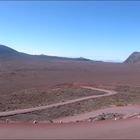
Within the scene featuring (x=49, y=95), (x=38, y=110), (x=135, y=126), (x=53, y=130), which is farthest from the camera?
(x=49, y=95)

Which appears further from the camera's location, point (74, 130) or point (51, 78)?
point (51, 78)

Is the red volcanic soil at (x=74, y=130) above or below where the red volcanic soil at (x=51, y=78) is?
above

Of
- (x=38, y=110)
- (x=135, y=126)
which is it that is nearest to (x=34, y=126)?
(x=135, y=126)

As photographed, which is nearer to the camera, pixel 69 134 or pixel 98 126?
pixel 69 134

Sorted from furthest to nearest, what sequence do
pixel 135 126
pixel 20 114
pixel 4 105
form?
pixel 4 105
pixel 20 114
pixel 135 126

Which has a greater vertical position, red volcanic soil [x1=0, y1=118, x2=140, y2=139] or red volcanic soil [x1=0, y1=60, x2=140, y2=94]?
red volcanic soil [x1=0, y1=118, x2=140, y2=139]

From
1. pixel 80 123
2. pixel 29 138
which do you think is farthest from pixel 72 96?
pixel 29 138

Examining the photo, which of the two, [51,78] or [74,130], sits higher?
[74,130]

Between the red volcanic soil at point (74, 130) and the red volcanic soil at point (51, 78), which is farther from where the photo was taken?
the red volcanic soil at point (51, 78)

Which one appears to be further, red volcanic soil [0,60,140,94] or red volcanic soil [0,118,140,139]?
red volcanic soil [0,60,140,94]

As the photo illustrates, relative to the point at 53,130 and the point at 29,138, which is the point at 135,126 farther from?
the point at 29,138
